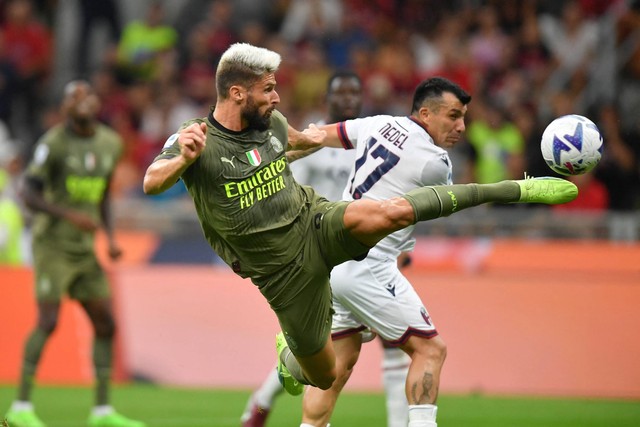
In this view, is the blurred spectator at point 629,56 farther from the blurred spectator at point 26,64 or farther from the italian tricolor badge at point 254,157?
the italian tricolor badge at point 254,157

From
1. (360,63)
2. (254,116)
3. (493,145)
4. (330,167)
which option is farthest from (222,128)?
(360,63)

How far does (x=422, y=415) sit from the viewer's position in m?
7.66

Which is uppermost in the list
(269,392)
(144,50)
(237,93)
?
(144,50)

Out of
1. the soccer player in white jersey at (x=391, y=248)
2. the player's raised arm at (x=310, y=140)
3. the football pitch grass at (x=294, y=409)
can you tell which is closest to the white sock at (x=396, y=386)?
the soccer player in white jersey at (x=391, y=248)

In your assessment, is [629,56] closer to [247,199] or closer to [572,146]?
[572,146]

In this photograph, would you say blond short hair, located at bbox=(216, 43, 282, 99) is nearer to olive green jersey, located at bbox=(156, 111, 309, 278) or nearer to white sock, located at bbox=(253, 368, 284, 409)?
olive green jersey, located at bbox=(156, 111, 309, 278)

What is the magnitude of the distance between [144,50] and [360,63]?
148 inches

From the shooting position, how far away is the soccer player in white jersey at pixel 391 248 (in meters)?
7.98

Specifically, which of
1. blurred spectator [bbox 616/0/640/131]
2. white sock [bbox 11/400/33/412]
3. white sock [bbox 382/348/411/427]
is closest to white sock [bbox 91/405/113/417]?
white sock [bbox 11/400/33/412]

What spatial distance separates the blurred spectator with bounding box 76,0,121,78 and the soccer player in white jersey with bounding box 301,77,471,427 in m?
12.6

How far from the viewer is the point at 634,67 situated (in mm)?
18094

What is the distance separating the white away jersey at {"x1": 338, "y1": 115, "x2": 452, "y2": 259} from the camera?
315 inches

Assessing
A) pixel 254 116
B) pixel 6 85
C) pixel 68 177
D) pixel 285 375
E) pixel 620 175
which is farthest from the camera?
pixel 6 85

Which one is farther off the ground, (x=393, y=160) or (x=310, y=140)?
(x=310, y=140)
